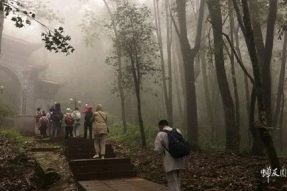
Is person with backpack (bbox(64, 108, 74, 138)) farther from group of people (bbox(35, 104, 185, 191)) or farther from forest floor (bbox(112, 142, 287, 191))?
forest floor (bbox(112, 142, 287, 191))

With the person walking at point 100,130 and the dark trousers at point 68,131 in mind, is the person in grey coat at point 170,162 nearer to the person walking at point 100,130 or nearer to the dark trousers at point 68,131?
the person walking at point 100,130

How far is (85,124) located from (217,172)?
7893 millimetres

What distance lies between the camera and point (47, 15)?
26844 mm

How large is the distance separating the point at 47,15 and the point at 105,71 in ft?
59.8

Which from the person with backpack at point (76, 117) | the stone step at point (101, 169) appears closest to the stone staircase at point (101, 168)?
the stone step at point (101, 169)

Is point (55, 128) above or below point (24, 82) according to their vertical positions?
below

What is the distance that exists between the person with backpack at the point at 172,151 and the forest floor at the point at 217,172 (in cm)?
46

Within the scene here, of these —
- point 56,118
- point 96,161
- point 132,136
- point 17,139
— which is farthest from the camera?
point 132,136

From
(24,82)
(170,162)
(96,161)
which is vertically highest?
(24,82)

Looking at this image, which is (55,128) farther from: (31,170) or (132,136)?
(31,170)

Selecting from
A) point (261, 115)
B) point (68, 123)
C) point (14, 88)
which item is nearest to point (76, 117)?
point (68, 123)

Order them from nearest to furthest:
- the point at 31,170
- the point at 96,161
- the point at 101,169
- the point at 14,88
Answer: the point at 101,169 < the point at 96,161 < the point at 31,170 < the point at 14,88

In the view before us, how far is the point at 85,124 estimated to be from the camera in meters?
17.9

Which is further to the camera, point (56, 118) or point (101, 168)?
point (56, 118)
